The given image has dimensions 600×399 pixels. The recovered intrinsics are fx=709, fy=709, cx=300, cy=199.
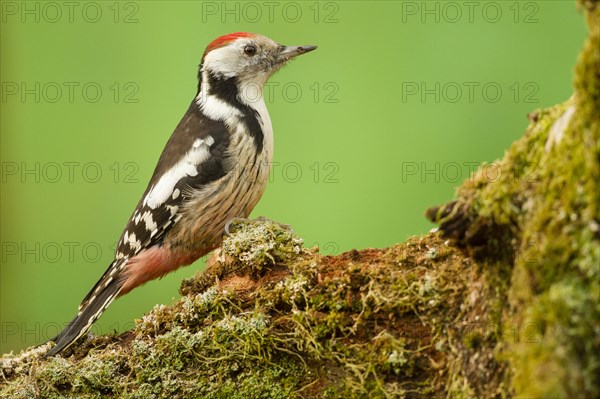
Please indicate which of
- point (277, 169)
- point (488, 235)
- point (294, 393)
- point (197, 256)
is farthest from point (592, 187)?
point (277, 169)

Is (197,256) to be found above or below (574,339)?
above

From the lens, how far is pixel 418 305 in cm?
196

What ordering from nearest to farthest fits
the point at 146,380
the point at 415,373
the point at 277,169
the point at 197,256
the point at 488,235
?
the point at 488,235 → the point at 415,373 → the point at 146,380 → the point at 197,256 → the point at 277,169

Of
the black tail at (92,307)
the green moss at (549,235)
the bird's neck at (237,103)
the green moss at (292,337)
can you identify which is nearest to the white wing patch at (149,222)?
the black tail at (92,307)

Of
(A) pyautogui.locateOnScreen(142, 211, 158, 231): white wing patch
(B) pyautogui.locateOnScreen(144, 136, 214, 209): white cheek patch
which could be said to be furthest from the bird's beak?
(A) pyautogui.locateOnScreen(142, 211, 158, 231): white wing patch

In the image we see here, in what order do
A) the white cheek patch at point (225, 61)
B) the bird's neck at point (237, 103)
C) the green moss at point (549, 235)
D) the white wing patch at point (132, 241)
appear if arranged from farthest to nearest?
the white cheek patch at point (225, 61), the bird's neck at point (237, 103), the white wing patch at point (132, 241), the green moss at point (549, 235)

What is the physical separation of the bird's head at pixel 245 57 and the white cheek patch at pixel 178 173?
56cm

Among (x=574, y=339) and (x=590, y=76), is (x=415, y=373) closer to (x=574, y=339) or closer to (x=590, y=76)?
(x=574, y=339)

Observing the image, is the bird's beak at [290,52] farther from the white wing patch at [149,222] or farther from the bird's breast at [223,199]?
the white wing patch at [149,222]

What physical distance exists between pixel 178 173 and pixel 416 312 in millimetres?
1859

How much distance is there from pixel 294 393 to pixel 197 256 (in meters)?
1.67

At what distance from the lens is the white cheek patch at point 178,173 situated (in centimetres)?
347

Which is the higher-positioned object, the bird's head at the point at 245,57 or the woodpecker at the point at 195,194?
the bird's head at the point at 245,57

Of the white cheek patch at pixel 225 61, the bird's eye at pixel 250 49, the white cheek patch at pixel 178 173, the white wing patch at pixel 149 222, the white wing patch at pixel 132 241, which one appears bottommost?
the white wing patch at pixel 132 241
